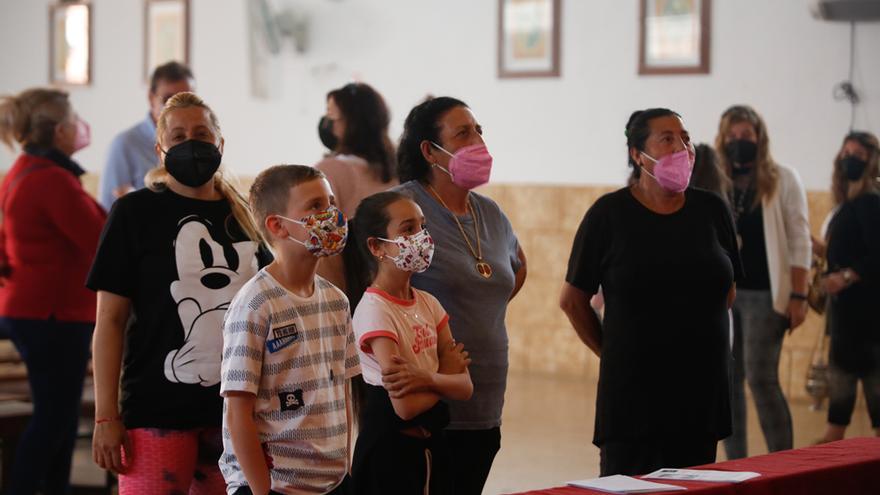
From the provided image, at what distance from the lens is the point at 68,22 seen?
1071 cm

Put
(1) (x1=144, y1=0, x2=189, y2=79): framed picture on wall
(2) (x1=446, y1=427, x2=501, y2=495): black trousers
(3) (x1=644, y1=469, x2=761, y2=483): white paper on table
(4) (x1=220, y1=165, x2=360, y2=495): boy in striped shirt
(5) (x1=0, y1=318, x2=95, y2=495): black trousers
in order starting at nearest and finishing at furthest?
(4) (x1=220, y1=165, x2=360, y2=495): boy in striped shirt → (3) (x1=644, y1=469, x2=761, y2=483): white paper on table → (2) (x1=446, y1=427, x2=501, y2=495): black trousers → (5) (x1=0, y1=318, x2=95, y2=495): black trousers → (1) (x1=144, y1=0, x2=189, y2=79): framed picture on wall

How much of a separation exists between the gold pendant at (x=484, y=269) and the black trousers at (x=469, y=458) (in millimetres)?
398

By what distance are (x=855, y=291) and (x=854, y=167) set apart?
0.58 meters

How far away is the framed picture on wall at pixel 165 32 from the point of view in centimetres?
1003

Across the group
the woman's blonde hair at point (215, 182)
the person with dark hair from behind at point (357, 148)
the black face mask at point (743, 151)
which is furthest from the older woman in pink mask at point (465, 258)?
the black face mask at point (743, 151)

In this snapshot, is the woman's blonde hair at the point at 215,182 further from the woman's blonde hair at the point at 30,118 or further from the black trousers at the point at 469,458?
the woman's blonde hair at the point at 30,118

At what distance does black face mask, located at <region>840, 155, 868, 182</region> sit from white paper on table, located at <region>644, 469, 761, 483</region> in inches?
136

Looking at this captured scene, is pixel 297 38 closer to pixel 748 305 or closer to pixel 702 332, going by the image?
pixel 748 305

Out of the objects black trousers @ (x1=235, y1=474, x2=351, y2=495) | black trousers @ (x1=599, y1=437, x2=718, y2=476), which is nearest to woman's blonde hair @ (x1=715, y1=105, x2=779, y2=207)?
black trousers @ (x1=599, y1=437, x2=718, y2=476)

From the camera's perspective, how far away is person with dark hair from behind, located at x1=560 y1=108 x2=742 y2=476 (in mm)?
3369

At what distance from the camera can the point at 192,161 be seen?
9.62 feet

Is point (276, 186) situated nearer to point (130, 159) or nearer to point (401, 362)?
point (401, 362)

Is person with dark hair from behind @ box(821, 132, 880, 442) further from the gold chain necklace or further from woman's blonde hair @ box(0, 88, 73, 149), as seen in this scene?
woman's blonde hair @ box(0, 88, 73, 149)

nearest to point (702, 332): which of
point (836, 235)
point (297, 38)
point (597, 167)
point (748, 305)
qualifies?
point (748, 305)
